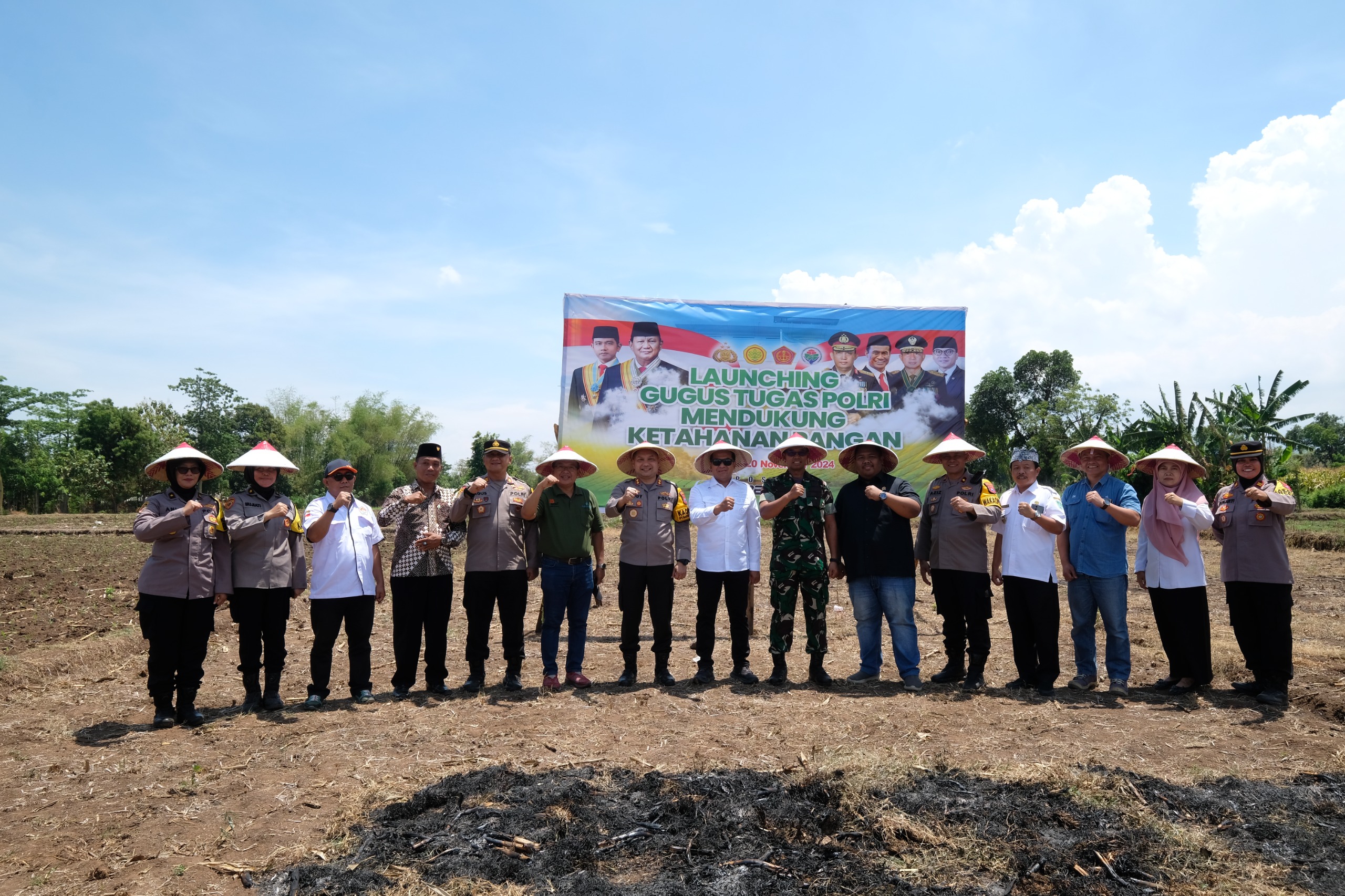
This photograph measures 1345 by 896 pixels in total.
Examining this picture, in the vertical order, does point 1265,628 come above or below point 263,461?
below

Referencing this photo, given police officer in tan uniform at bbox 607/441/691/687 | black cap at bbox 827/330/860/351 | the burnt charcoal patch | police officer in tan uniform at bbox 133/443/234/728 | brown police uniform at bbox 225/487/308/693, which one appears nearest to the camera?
the burnt charcoal patch

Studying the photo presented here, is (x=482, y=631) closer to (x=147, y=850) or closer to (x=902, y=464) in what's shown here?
(x=147, y=850)

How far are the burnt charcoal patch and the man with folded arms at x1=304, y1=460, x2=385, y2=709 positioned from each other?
184cm

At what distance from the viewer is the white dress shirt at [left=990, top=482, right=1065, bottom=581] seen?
227 inches

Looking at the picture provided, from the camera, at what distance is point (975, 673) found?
5922 mm

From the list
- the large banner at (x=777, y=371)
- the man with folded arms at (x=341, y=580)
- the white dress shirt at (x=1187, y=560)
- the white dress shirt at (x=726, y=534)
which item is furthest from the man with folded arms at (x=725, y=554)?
the white dress shirt at (x=1187, y=560)

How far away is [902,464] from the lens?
8.59 metres

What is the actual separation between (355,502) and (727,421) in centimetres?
Result: 412

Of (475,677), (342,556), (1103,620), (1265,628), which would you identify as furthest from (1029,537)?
(342,556)

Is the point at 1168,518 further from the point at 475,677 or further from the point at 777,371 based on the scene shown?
the point at 475,677

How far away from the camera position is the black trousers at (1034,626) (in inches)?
227

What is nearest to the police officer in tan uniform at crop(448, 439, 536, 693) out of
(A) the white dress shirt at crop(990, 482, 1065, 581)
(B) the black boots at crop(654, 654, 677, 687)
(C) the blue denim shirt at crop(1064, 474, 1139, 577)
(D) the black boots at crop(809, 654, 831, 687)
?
(B) the black boots at crop(654, 654, 677, 687)

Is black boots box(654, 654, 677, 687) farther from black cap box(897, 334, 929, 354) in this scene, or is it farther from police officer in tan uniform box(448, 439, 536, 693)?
black cap box(897, 334, 929, 354)

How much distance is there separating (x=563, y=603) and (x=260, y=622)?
6.35ft
